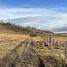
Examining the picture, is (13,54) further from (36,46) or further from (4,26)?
(4,26)

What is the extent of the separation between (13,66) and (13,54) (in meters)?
2.08

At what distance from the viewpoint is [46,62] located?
2280 cm

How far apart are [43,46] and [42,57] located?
202 centimetres

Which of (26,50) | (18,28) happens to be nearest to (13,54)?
(26,50)

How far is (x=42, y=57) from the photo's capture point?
77.2ft

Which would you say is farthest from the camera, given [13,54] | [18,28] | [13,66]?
[18,28]

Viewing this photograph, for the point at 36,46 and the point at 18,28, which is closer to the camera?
the point at 36,46

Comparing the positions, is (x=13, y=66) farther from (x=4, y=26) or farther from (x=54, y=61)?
(x=4, y=26)

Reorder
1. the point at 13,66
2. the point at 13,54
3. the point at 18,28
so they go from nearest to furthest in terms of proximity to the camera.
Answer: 1. the point at 13,66
2. the point at 13,54
3. the point at 18,28

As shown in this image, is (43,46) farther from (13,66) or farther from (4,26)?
(4,26)

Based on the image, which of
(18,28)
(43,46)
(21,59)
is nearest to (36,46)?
(43,46)

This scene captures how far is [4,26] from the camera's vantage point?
70.8 m

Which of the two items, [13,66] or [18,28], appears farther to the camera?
[18,28]

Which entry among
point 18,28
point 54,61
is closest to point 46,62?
point 54,61
